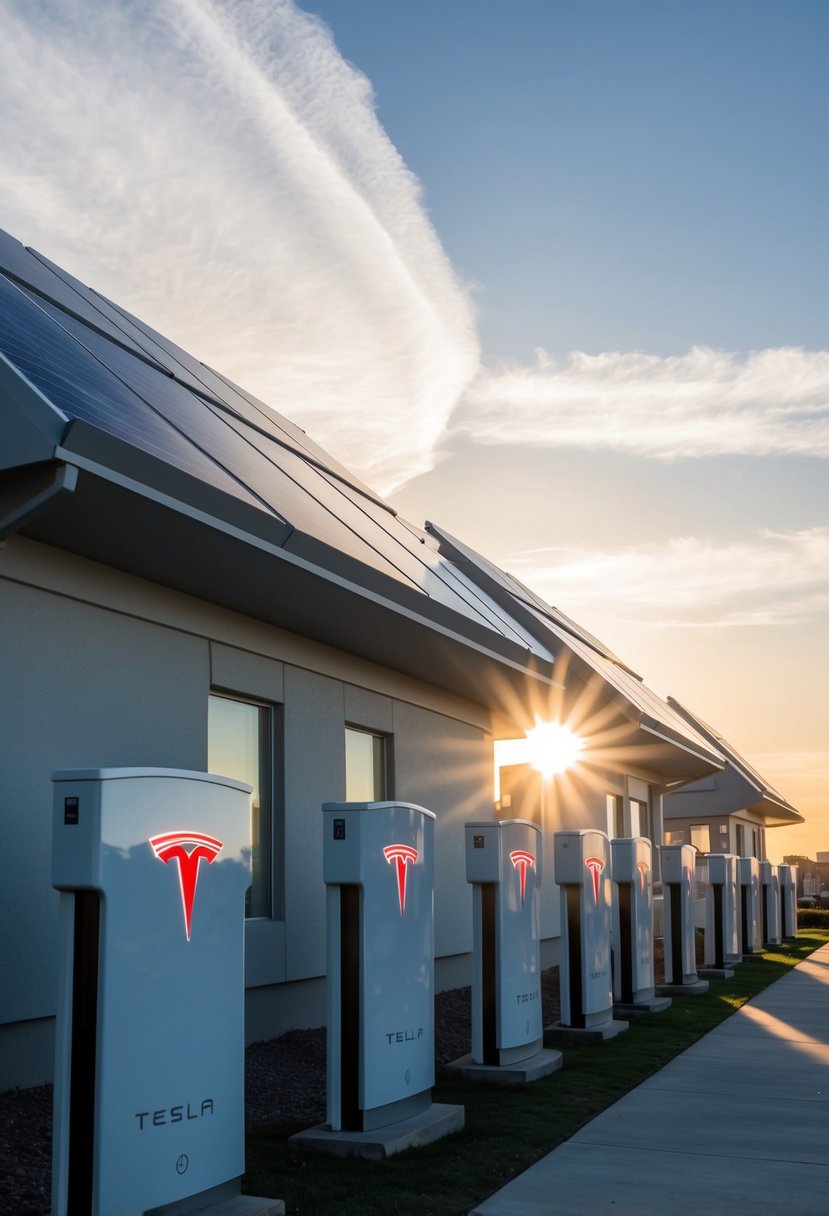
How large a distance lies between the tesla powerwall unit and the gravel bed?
0.94 m

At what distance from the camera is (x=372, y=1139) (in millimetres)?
7430

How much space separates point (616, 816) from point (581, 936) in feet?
45.8

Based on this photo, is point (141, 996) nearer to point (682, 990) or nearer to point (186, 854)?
point (186, 854)

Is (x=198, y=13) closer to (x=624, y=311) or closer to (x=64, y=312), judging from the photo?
(x=64, y=312)

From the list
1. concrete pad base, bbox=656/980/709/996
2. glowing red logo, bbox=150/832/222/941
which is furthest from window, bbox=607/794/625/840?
glowing red logo, bbox=150/832/222/941

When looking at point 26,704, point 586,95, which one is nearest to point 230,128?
point 586,95

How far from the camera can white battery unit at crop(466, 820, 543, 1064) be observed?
10281 millimetres

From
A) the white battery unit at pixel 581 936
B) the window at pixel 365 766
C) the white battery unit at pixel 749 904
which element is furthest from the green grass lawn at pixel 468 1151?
the white battery unit at pixel 749 904

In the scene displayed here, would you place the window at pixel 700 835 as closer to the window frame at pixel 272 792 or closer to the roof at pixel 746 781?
the roof at pixel 746 781

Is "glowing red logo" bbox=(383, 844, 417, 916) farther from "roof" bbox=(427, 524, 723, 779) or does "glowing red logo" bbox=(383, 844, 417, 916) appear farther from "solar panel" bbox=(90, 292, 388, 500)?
"roof" bbox=(427, 524, 723, 779)

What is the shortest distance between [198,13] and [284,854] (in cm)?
849

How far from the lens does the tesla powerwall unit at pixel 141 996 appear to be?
5227 mm

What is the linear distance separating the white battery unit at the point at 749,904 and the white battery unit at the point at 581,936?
36.5 feet

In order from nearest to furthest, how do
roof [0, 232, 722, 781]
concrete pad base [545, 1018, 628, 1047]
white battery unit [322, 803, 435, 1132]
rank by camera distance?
roof [0, 232, 722, 781] < white battery unit [322, 803, 435, 1132] < concrete pad base [545, 1018, 628, 1047]
